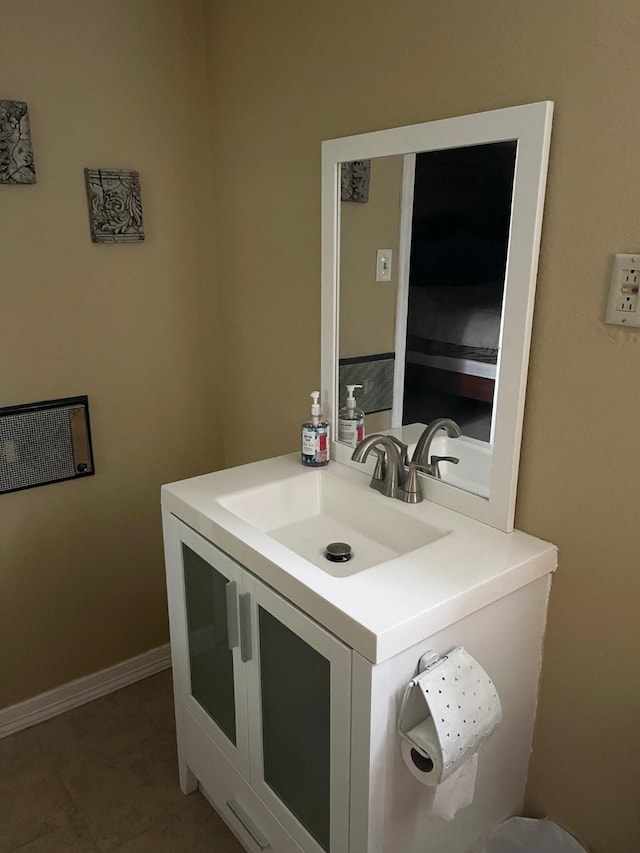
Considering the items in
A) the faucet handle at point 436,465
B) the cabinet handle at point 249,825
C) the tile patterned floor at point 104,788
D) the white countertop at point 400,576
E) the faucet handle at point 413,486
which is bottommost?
the tile patterned floor at point 104,788

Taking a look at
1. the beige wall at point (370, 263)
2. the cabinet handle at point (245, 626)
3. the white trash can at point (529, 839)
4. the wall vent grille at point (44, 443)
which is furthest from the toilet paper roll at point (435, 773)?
the wall vent grille at point (44, 443)

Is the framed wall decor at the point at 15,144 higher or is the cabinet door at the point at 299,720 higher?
the framed wall decor at the point at 15,144

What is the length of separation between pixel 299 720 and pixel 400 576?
14.8 inches

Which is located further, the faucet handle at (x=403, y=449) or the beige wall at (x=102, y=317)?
the beige wall at (x=102, y=317)

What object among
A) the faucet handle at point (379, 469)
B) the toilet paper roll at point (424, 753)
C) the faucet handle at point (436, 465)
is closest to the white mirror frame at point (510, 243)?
the faucet handle at point (436, 465)

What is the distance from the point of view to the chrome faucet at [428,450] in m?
1.51

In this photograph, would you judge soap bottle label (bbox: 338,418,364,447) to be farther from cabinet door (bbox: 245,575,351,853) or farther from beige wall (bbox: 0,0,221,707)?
beige wall (bbox: 0,0,221,707)

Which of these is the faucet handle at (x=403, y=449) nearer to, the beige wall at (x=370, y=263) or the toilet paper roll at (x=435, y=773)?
the beige wall at (x=370, y=263)

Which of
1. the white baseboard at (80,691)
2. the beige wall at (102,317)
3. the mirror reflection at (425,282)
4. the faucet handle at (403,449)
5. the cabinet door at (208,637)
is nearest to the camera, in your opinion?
the mirror reflection at (425,282)

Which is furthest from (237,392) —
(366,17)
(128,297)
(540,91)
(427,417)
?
(540,91)

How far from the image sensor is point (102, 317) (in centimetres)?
203

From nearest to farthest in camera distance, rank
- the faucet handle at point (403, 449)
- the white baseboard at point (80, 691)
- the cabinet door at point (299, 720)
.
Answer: the cabinet door at point (299, 720)
the faucet handle at point (403, 449)
the white baseboard at point (80, 691)

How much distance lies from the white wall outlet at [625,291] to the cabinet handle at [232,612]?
36.4 inches

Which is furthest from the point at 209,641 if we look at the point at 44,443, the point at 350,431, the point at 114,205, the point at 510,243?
the point at 114,205
